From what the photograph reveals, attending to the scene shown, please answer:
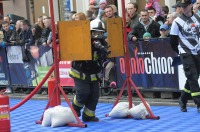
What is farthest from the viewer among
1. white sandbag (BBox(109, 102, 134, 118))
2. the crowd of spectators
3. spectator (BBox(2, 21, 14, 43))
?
spectator (BBox(2, 21, 14, 43))

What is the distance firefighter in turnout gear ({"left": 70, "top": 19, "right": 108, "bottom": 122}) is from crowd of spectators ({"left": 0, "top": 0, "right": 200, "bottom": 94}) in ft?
6.07

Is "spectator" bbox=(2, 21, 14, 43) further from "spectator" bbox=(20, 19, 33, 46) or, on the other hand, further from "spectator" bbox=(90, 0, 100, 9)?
"spectator" bbox=(90, 0, 100, 9)

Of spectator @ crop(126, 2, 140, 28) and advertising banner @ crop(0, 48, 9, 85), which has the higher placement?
spectator @ crop(126, 2, 140, 28)

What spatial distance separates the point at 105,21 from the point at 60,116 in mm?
4179

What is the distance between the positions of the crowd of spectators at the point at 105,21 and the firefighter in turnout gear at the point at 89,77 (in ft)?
6.07

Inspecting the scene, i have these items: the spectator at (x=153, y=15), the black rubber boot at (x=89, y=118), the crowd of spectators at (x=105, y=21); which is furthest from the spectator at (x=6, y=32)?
the black rubber boot at (x=89, y=118)

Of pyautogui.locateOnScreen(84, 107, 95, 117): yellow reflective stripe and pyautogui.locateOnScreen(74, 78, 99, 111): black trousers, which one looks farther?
pyautogui.locateOnScreen(84, 107, 95, 117): yellow reflective stripe

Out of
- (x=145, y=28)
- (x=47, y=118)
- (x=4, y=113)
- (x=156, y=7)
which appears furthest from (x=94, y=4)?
(x=4, y=113)

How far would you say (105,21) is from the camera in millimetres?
14844

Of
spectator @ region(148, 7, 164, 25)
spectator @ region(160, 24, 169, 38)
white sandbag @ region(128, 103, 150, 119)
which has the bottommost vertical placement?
white sandbag @ region(128, 103, 150, 119)

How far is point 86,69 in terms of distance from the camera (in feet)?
38.0

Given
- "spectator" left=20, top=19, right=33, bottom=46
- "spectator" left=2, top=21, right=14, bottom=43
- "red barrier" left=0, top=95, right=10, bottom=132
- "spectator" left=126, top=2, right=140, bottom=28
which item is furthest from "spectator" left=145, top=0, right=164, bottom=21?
"red barrier" left=0, top=95, right=10, bottom=132

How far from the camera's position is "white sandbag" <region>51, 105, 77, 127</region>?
1117cm

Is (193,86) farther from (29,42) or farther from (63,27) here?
(29,42)
